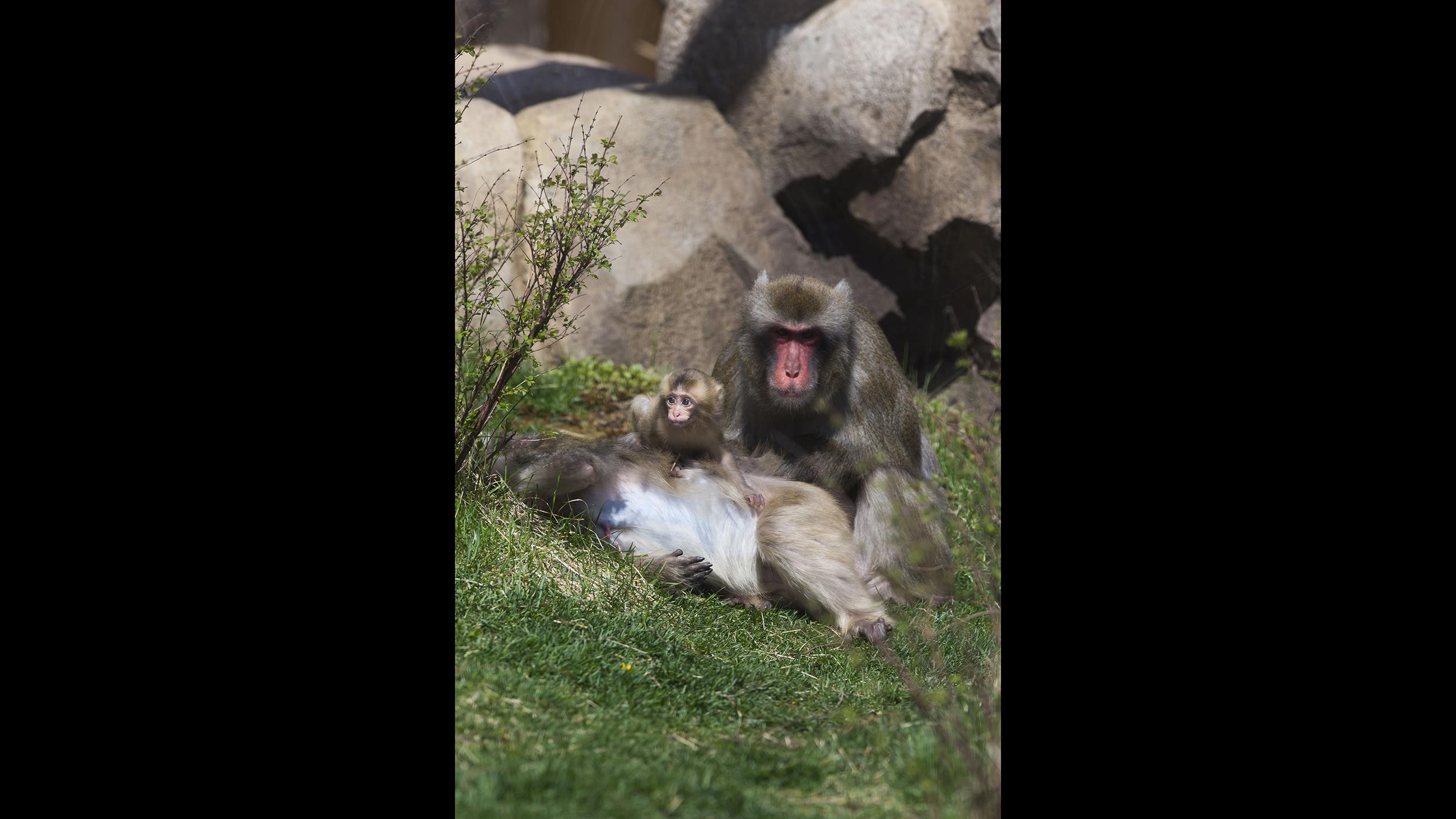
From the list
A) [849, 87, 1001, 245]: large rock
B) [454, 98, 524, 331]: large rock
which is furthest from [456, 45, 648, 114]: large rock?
[849, 87, 1001, 245]: large rock

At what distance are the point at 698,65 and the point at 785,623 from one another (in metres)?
6.03

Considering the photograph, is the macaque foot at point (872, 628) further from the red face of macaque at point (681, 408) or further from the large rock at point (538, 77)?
the large rock at point (538, 77)

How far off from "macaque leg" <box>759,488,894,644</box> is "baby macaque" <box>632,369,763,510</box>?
0.27 metres

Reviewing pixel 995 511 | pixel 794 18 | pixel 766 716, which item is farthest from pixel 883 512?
pixel 794 18

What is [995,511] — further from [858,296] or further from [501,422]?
[858,296]

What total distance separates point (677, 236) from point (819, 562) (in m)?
4.46

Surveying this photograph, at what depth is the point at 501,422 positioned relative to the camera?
22.9ft

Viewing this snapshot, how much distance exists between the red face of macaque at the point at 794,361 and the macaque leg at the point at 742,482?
0.53 meters

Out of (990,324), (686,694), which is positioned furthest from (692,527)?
(990,324)

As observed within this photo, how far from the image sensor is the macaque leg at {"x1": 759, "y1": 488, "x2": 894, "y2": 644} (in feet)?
20.9

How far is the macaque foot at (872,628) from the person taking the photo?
6184 millimetres

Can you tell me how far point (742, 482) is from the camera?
272 inches

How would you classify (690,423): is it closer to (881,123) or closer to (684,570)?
(684,570)

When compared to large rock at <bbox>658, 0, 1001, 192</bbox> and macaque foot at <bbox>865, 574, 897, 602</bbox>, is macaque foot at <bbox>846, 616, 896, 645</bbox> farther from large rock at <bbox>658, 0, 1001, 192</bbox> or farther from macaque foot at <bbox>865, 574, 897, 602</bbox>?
large rock at <bbox>658, 0, 1001, 192</bbox>
